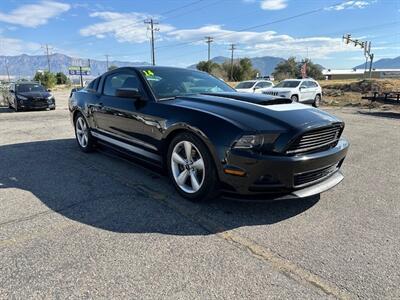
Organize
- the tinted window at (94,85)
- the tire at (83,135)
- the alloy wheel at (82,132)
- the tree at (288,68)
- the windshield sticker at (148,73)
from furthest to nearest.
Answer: the tree at (288,68)
the alloy wheel at (82,132)
the tire at (83,135)
the tinted window at (94,85)
the windshield sticker at (148,73)

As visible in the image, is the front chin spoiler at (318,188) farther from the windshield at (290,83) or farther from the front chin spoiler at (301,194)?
the windshield at (290,83)

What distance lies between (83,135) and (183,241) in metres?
4.03

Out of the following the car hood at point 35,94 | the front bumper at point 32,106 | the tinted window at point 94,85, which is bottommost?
the front bumper at point 32,106

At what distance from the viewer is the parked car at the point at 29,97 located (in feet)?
50.2

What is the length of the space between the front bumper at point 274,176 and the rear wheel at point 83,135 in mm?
3473

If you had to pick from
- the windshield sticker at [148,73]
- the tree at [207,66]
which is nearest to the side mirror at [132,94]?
the windshield sticker at [148,73]

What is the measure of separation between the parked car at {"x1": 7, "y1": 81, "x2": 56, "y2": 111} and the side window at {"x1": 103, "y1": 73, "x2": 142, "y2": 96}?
1186 centimetres

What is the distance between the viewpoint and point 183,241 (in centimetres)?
287

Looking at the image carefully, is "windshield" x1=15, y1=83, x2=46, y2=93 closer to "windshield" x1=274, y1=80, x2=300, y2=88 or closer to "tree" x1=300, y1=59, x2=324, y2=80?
"windshield" x1=274, y1=80, x2=300, y2=88

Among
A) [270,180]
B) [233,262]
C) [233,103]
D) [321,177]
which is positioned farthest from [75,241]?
[321,177]

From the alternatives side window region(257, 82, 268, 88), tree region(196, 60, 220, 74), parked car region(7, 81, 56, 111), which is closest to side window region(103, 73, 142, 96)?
parked car region(7, 81, 56, 111)

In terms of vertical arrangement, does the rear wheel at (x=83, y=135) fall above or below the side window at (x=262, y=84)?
below

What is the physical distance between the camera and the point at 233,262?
8.38 feet

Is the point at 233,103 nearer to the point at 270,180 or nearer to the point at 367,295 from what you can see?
the point at 270,180
